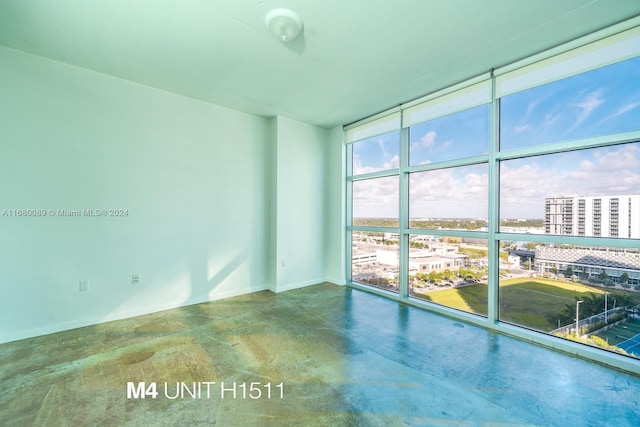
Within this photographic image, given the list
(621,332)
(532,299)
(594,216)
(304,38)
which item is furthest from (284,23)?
(621,332)

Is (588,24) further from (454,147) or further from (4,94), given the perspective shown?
(4,94)

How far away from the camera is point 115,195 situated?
10.5 ft

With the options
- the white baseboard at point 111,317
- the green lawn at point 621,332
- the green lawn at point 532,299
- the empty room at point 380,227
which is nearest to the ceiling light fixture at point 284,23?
the empty room at point 380,227

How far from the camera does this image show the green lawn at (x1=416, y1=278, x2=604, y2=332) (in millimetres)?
2594

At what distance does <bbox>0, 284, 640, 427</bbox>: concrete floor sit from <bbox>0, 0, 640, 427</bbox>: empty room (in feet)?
0.07

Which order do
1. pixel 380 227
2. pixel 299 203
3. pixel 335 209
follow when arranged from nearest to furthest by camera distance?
pixel 380 227
pixel 299 203
pixel 335 209

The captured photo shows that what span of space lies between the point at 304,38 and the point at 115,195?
2.86m

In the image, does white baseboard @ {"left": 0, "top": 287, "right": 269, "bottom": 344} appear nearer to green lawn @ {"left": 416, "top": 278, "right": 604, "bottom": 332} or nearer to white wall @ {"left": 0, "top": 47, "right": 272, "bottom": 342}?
white wall @ {"left": 0, "top": 47, "right": 272, "bottom": 342}

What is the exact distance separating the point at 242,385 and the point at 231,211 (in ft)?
Result: 8.73

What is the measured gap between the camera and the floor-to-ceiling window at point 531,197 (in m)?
2.30

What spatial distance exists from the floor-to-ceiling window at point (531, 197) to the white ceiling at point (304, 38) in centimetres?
39

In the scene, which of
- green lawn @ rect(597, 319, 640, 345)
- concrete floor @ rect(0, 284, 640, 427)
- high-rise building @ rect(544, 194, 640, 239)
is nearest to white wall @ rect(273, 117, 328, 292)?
concrete floor @ rect(0, 284, 640, 427)

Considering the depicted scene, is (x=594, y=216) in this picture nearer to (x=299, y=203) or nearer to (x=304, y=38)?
(x=304, y=38)

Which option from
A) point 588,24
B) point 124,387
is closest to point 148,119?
point 124,387
